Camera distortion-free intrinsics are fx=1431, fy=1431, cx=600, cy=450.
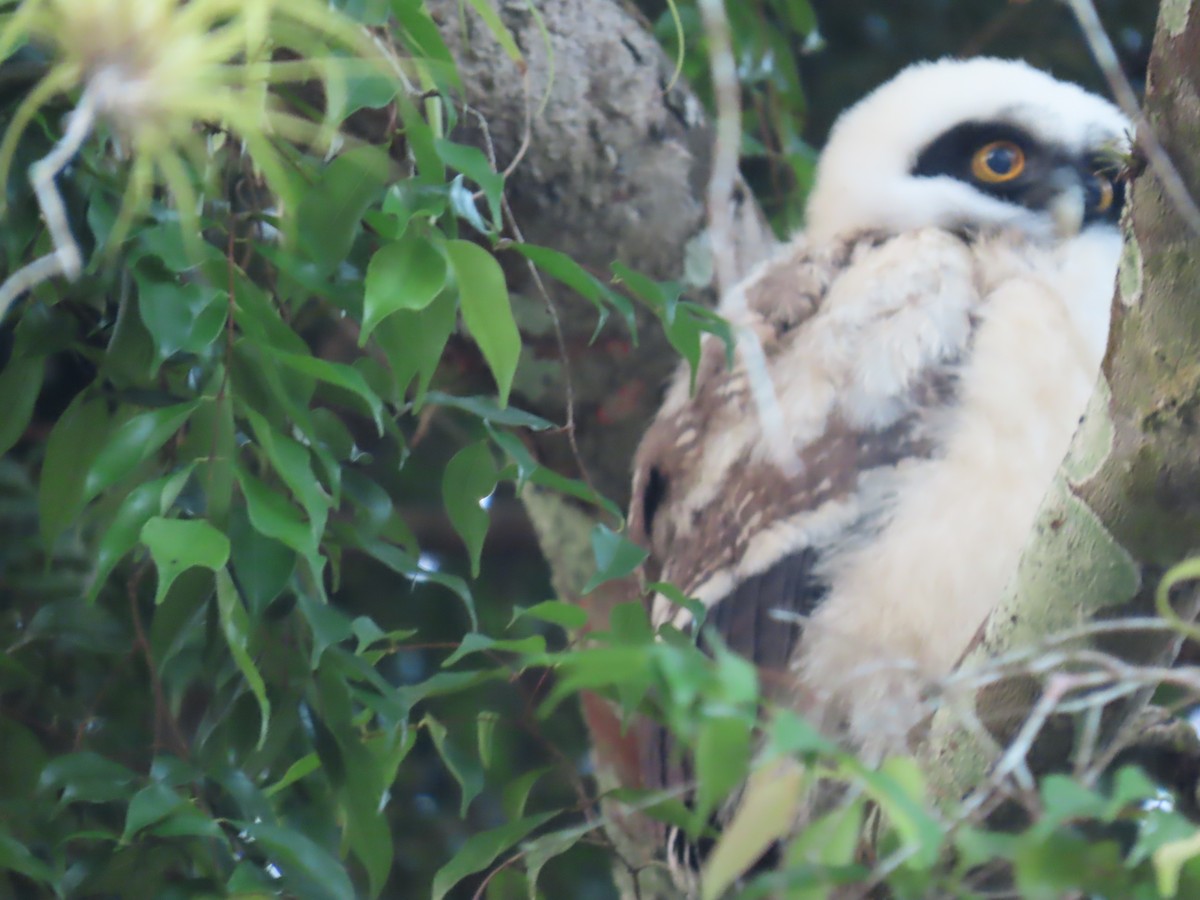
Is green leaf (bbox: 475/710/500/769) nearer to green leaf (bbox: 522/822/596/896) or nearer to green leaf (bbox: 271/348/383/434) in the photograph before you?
green leaf (bbox: 522/822/596/896)

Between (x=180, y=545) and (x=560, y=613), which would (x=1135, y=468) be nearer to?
(x=560, y=613)

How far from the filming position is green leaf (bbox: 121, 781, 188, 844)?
3.49 feet

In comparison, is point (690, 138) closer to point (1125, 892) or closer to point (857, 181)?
point (857, 181)

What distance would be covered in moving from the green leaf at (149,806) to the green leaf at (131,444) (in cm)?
23

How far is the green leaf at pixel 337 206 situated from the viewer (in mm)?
1151

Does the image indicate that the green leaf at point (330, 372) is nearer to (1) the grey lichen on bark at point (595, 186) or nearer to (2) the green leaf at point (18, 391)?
(2) the green leaf at point (18, 391)

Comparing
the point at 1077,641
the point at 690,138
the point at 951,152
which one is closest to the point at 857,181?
the point at 951,152

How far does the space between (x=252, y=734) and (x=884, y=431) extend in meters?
0.77

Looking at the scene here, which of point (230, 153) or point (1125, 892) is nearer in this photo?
point (1125, 892)

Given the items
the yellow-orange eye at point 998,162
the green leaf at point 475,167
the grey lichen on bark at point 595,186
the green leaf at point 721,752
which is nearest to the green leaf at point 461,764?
the green leaf at point 475,167

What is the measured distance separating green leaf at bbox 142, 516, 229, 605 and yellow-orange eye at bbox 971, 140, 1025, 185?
1203mm

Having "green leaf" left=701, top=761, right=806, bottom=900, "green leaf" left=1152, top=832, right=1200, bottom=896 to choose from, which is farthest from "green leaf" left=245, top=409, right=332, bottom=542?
"green leaf" left=1152, top=832, right=1200, bottom=896

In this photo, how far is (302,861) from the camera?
3.73 ft

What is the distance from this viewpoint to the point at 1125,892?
30.4 inches
